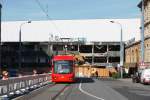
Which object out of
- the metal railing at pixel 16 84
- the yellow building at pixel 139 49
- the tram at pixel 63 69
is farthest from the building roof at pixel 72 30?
the metal railing at pixel 16 84

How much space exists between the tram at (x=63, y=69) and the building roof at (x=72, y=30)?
8387cm

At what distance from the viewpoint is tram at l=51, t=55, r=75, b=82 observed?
154 feet

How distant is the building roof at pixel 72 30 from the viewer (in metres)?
132

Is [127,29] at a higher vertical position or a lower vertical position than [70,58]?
higher

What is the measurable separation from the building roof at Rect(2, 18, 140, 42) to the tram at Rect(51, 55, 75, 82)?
8387 centimetres

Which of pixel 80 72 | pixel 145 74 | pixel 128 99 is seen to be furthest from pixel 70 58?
pixel 80 72

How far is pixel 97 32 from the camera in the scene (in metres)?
134

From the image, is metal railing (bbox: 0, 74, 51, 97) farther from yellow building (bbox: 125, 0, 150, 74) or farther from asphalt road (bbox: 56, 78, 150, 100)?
yellow building (bbox: 125, 0, 150, 74)

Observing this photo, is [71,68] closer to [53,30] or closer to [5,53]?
[5,53]

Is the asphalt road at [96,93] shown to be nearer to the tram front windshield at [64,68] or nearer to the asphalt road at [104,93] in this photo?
the asphalt road at [104,93]

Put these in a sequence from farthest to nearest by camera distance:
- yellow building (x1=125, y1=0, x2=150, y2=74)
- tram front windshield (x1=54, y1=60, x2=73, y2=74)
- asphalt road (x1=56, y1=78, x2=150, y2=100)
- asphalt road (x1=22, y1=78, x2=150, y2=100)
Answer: yellow building (x1=125, y1=0, x2=150, y2=74) → tram front windshield (x1=54, y1=60, x2=73, y2=74) → asphalt road (x1=56, y1=78, x2=150, y2=100) → asphalt road (x1=22, y1=78, x2=150, y2=100)

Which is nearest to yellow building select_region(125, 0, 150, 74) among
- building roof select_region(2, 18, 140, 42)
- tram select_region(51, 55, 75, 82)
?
building roof select_region(2, 18, 140, 42)

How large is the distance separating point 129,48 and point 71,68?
196 feet

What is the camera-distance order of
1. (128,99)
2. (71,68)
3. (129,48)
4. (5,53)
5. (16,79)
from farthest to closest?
1. (5,53)
2. (129,48)
3. (71,68)
4. (16,79)
5. (128,99)
